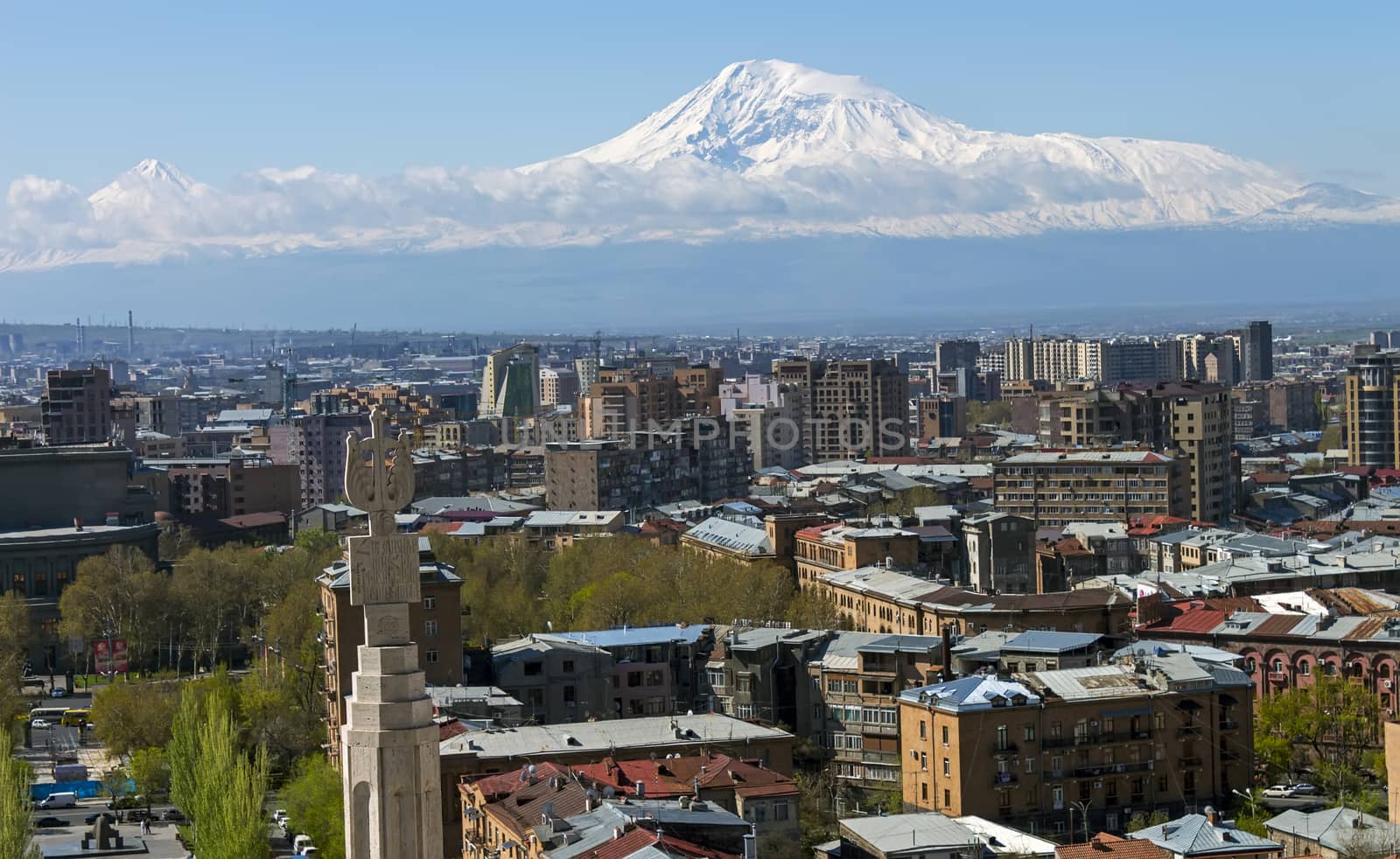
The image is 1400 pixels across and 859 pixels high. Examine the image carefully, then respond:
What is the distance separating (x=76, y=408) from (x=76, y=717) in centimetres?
5797

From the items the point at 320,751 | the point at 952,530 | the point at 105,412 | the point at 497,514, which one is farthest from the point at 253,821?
the point at 105,412

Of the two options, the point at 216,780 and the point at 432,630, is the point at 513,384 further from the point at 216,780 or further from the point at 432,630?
the point at 216,780

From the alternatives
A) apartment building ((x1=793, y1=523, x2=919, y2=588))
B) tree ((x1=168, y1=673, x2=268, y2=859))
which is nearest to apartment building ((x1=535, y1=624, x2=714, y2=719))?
tree ((x1=168, y1=673, x2=268, y2=859))

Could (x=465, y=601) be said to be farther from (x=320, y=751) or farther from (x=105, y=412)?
(x=105, y=412)

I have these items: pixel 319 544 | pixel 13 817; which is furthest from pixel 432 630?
pixel 319 544

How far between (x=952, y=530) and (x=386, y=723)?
2252 inches

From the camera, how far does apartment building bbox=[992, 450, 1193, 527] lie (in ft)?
241

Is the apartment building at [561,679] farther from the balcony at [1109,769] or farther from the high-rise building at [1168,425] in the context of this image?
the high-rise building at [1168,425]

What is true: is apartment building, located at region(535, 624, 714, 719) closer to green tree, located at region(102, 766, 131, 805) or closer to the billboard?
green tree, located at region(102, 766, 131, 805)

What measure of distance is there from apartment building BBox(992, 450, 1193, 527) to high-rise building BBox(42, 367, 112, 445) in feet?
155

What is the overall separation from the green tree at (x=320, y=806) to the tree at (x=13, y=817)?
3.87 meters

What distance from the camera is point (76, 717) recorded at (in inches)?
1913

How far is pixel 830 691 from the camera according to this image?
129ft

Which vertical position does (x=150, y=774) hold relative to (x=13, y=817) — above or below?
below
